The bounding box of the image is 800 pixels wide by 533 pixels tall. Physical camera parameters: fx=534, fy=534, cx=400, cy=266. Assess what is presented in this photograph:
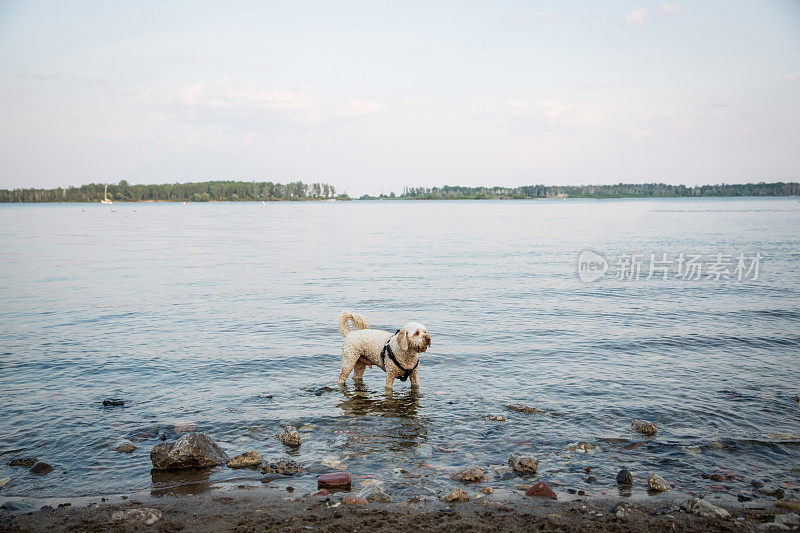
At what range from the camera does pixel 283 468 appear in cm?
785

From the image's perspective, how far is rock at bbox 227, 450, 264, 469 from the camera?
8000 mm

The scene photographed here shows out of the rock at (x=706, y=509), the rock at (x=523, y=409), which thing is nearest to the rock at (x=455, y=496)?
the rock at (x=706, y=509)

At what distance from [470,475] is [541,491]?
1005 millimetres

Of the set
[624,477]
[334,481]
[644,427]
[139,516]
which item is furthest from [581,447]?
[139,516]

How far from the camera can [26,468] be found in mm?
8000

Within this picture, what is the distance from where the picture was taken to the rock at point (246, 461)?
8000 mm

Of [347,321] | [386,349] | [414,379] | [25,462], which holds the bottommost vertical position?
[25,462]

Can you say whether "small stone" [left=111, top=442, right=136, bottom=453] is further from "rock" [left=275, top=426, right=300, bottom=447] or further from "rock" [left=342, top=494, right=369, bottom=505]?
"rock" [left=342, top=494, right=369, bottom=505]

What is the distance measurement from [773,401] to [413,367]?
23.6 feet

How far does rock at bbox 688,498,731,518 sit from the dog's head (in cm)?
493

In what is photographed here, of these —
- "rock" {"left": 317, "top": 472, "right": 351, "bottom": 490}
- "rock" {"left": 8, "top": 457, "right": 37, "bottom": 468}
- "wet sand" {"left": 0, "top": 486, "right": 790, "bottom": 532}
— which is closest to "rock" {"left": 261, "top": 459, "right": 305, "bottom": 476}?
"rock" {"left": 317, "top": 472, "right": 351, "bottom": 490}

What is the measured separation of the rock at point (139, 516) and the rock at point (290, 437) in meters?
2.57

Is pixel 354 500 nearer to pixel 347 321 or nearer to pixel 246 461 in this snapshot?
pixel 246 461

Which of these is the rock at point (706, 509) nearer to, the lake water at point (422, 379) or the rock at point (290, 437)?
the lake water at point (422, 379)
